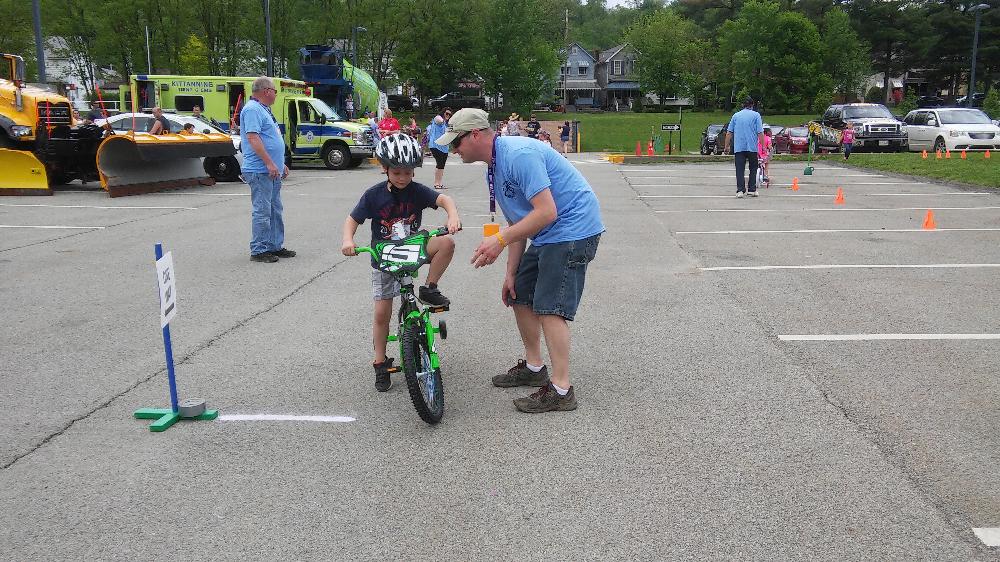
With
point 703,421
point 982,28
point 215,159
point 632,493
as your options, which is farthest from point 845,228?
point 982,28

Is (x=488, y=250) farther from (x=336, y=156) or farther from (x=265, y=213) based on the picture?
(x=336, y=156)

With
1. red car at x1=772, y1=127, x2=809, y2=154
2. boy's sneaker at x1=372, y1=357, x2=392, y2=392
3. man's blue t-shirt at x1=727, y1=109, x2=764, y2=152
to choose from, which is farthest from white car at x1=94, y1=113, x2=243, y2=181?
red car at x1=772, y1=127, x2=809, y2=154

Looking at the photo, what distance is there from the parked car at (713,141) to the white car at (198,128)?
19.8 metres

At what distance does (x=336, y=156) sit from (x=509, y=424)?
24.2 metres

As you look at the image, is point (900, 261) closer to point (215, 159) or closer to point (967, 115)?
point (215, 159)

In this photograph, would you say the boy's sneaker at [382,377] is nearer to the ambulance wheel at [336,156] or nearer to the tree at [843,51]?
the ambulance wheel at [336,156]

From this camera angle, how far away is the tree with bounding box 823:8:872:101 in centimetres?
8094

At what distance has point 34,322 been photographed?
731cm

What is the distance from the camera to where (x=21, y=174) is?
17.6 meters

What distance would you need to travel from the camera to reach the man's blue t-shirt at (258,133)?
379 inches

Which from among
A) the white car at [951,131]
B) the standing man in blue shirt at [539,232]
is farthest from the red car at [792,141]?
the standing man in blue shirt at [539,232]

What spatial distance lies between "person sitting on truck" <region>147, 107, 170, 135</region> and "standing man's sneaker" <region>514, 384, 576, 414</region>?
18.2 m

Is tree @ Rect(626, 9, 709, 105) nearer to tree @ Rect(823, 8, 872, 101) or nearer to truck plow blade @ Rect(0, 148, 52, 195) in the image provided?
tree @ Rect(823, 8, 872, 101)

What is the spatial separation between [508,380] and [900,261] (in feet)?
20.9
